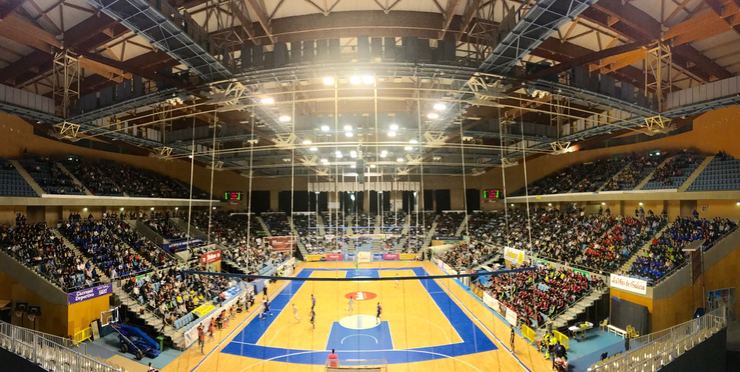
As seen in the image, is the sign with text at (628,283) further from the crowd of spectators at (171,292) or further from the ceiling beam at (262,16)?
the crowd of spectators at (171,292)

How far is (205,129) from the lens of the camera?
849 inches

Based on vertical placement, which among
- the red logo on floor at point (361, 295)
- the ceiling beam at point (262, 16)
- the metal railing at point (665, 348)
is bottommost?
the red logo on floor at point (361, 295)

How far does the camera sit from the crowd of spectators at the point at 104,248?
1838 centimetres

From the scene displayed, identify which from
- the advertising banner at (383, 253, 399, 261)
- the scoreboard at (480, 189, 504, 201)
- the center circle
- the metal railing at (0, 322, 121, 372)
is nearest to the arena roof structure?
the metal railing at (0, 322, 121, 372)

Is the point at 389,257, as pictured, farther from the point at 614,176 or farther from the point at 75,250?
the point at 75,250

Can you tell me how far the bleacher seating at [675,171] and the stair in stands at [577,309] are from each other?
663 centimetres

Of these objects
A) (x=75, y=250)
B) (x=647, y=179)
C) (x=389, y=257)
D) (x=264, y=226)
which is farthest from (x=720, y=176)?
(x=264, y=226)

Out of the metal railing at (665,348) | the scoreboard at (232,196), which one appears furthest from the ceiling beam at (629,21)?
the scoreboard at (232,196)

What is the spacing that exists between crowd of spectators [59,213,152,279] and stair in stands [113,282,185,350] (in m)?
1.04

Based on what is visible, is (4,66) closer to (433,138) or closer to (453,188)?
(433,138)

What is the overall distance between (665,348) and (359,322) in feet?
39.5

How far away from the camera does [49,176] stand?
2019 centimetres

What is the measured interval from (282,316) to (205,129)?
11.4m

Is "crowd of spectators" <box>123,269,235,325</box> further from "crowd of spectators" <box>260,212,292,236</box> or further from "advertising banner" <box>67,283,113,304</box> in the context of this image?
"crowd of spectators" <box>260,212,292,236</box>
